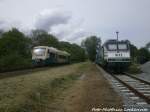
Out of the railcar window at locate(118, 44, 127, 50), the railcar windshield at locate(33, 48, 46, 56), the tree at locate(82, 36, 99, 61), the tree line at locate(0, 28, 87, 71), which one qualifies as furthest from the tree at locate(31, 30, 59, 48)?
the railcar window at locate(118, 44, 127, 50)

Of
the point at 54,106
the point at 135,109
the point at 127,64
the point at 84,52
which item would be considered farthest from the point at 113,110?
the point at 84,52

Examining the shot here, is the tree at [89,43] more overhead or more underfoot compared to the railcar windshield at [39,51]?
more overhead

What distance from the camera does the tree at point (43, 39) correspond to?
429 ft

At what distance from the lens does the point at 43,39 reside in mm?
134625

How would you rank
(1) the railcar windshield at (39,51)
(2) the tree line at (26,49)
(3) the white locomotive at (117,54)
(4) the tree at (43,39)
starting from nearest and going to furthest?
(3) the white locomotive at (117,54) < (1) the railcar windshield at (39,51) < (2) the tree line at (26,49) < (4) the tree at (43,39)

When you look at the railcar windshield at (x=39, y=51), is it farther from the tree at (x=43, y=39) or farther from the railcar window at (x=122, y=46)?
the tree at (x=43, y=39)

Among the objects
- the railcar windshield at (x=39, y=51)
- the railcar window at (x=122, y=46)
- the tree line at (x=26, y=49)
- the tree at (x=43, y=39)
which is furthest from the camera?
the tree at (x=43, y=39)

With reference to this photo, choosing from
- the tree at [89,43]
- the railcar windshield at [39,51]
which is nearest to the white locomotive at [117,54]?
the railcar windshield at [39,51]

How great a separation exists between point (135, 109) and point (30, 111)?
305 centimetres

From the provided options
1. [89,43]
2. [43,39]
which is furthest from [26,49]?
[89,43]

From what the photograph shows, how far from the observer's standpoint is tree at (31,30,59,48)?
13088 centimetres

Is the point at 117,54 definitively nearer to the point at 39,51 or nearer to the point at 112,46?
the point at 112,46

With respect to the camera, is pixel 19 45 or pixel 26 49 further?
pixel 26 49

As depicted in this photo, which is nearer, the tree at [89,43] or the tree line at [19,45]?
the tree line at [19,45]
